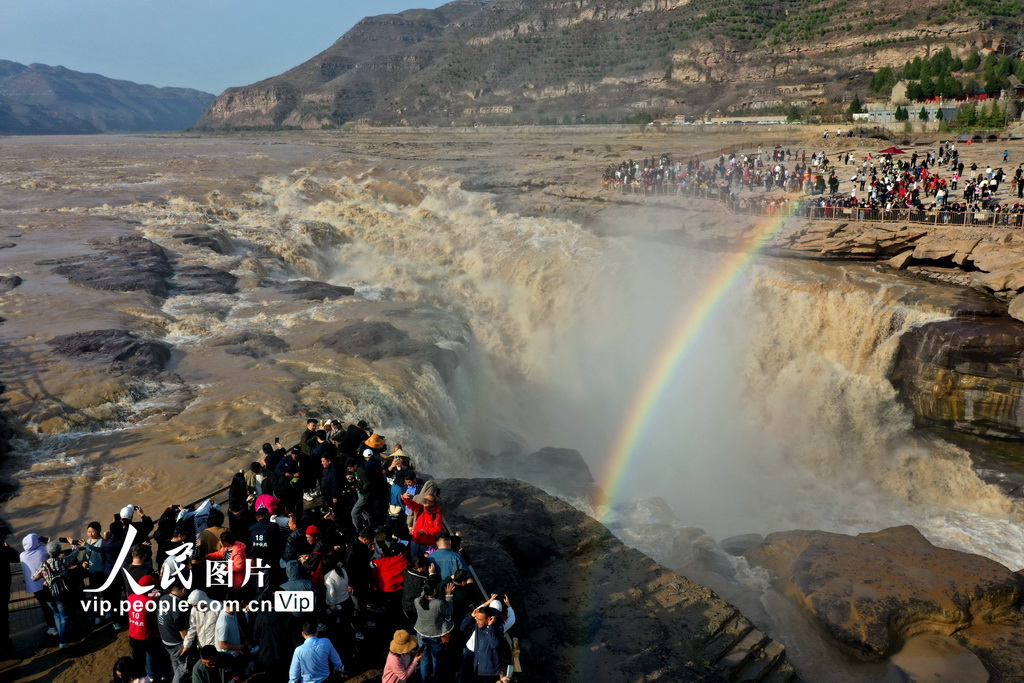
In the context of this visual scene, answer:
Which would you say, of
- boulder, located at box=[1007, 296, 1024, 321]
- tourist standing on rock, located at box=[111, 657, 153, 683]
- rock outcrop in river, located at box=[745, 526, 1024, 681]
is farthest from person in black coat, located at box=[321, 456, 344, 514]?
boulder, located at box=[1007, 296, 1024, 321]

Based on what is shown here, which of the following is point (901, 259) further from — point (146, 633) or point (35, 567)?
point (35, 567)

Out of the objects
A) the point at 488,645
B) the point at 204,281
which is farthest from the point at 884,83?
the point at 488,645

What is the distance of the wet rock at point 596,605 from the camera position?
8.34m

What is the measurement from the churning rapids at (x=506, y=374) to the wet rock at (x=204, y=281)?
31 cm

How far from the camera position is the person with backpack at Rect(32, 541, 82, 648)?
6.86m

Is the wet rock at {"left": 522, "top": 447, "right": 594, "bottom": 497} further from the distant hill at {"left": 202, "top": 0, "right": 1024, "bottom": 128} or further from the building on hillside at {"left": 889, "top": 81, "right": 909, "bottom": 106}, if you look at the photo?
the distant hill at {"left": 202, "top": 0, "right": 1024, "bottom": 128}

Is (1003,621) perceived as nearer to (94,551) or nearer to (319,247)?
(94,551)

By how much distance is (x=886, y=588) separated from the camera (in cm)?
1106

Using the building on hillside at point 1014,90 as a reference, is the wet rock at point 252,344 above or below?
below

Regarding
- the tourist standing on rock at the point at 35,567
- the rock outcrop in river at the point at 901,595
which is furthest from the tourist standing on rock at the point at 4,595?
the rock outcrop in river at the point at 901,595

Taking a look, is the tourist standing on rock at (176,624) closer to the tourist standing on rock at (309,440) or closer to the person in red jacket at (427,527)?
the person in red jacket at (427,527)

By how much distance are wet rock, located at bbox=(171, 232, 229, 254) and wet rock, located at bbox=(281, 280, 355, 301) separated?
4.88 m

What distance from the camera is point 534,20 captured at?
130875 mm

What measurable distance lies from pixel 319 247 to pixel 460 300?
7239 mm
